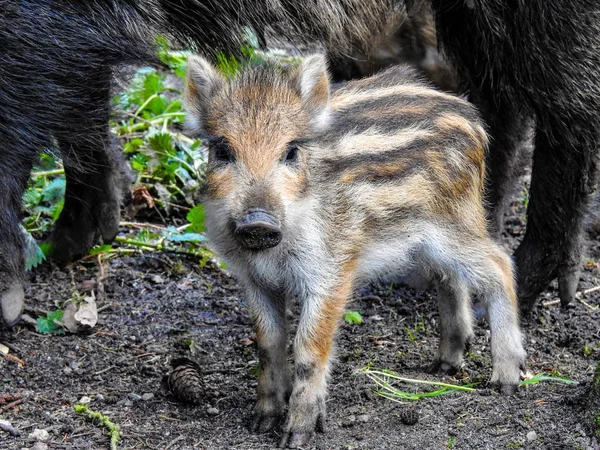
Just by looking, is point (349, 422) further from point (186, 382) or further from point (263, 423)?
point (186, 382)

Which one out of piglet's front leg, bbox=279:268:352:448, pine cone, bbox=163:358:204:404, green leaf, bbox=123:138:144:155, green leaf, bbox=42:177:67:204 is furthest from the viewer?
green leaf, bbox=123:138:144:155

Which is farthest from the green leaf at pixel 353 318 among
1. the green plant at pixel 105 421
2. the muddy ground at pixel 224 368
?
the green plant at pixel 105 421

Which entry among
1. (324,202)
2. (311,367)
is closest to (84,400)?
(311,367)

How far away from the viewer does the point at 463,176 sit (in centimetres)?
354

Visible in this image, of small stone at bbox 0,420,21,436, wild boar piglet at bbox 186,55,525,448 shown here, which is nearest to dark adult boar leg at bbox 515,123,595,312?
wild boar piglet at bbox 186,55,525,448

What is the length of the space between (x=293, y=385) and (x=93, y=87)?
1.36 metres

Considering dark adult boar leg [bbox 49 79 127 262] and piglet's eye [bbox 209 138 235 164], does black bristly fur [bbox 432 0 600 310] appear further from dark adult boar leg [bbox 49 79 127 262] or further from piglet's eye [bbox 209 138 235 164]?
dark adult boar leg [bbox 49 79 127 262]

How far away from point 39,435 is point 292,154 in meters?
1.20

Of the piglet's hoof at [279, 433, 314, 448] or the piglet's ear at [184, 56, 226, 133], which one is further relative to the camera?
the piglet's ear at [184, 56, 226, 133]

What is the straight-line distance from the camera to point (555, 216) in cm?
436

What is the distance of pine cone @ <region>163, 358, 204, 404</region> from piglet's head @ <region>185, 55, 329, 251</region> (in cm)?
53

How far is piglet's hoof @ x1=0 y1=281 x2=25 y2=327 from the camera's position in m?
4.01

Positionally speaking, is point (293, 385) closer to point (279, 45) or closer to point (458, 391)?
point (458, 391)

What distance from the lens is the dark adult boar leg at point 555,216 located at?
4.25 meters
